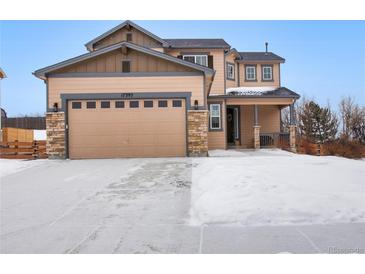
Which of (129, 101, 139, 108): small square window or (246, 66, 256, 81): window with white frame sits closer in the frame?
(129, 101, 139, 108): small square window

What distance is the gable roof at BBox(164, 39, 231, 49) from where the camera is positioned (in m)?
18.8

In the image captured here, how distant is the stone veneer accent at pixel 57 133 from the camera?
12.6 metres

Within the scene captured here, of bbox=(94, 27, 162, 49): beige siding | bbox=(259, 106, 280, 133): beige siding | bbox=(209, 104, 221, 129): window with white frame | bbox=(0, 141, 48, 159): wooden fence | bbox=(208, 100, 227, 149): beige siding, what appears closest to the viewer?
bbox=(0, 141, 48, 159): wooden fence

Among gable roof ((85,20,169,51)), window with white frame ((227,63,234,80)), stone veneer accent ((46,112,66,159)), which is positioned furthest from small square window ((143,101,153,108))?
window with white frame ((227,63,234,80))

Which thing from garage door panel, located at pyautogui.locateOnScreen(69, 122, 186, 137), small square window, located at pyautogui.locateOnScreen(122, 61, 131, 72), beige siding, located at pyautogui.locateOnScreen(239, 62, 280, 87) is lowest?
garage door panel, located at pyautogui.locateOnScreen(69, 122, 186, 137)

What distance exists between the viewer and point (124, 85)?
41.8 feet

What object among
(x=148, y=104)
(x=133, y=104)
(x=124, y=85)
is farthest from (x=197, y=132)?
(x=124, y=85)

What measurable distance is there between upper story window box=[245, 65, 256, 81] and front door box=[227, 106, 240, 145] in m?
2.75

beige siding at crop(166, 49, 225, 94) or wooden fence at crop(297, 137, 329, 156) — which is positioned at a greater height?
beige siding at crop(166, 49, 225, 94)

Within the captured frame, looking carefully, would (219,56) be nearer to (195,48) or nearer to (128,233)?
(195,48)

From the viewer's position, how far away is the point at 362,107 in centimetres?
3086

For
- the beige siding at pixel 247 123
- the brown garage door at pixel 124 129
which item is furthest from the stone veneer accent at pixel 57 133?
the beige siding at pixel 247 123

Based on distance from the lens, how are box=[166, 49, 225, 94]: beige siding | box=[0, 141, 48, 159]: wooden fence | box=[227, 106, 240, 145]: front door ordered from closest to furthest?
box=[0, 141, 48, 159]: wooden fence, box=[166, 49, 225, 94]: beige siding, box=[227, 106, 240, 145]: front door

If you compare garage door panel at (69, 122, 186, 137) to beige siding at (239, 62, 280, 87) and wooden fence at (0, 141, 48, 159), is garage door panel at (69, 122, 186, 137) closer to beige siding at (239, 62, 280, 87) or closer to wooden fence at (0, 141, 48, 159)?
wooden fence at (0, 141, 48, 159)
